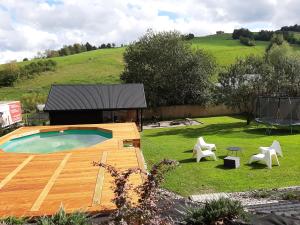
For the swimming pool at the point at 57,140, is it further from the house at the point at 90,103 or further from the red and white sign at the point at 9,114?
the red and white sign at the point at 9,114

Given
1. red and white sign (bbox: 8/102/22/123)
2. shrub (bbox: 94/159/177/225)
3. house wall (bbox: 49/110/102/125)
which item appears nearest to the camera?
shrub (bbox: 94/159/177/225)

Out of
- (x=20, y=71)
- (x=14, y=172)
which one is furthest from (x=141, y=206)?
(x=20, y=71)

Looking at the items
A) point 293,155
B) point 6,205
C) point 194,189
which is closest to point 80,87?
point 293,155

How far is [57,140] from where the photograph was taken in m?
19.7

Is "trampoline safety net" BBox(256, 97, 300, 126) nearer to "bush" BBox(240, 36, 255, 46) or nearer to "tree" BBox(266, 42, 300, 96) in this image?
"tree" BBox(266, 42, 300, 96)

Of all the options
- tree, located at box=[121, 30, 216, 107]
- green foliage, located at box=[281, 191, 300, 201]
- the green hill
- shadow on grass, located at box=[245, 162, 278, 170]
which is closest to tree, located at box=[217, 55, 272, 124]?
tree, located at box=[121, 30, 216, 107]

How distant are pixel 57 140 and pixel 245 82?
15.0 meters

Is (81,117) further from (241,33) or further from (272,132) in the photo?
(241,33)

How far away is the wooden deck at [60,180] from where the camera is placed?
24.4 feet

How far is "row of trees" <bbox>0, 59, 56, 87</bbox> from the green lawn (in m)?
37.1

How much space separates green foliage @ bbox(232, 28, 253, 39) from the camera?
270 feet

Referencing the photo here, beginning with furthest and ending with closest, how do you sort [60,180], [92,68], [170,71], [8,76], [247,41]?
[247,41] < [92,68] < [8,76] < [170,71] < [60,180]

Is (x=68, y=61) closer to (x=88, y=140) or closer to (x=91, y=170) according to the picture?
(x=88, y=140)

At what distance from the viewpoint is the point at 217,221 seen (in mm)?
5000
